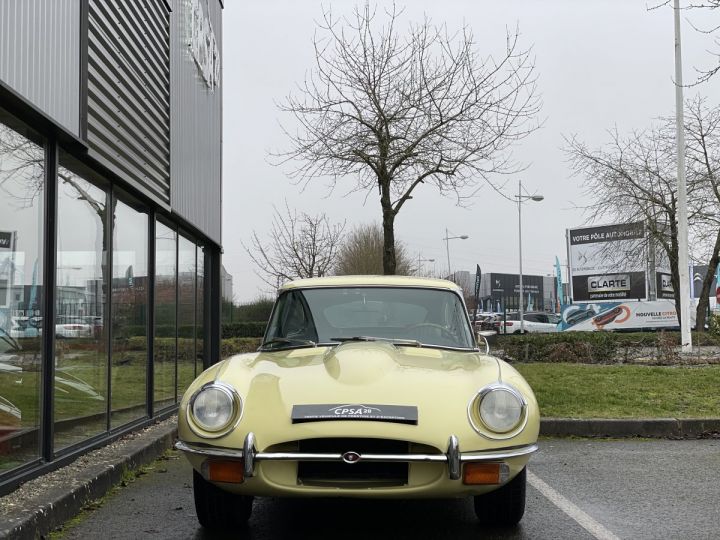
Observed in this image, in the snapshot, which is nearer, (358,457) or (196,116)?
(358,457)

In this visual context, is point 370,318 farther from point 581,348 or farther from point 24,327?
point 581,348

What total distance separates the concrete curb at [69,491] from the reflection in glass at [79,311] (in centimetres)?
35

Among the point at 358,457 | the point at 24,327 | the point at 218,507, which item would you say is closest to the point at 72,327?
the point at 24,327

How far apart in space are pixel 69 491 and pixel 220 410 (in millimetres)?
1563

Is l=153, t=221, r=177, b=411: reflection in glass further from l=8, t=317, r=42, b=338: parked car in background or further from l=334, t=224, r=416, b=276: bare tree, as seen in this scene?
l=334, t=224, r=416, b=276: bare tree

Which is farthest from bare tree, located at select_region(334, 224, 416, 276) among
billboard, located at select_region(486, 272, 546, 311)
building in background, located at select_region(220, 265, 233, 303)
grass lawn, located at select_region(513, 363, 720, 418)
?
billboard, located at select_region(486, 272, 546, 311)

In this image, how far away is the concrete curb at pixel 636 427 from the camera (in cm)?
817

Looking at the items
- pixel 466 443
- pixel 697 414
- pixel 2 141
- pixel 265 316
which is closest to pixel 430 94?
pixel 697 414

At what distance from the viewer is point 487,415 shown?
3883 millimetres

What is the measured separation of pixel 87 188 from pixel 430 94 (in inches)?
326

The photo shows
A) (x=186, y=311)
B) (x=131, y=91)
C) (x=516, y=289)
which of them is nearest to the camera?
(x=131, y=91)

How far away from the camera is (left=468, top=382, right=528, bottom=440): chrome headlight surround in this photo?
3828 mm


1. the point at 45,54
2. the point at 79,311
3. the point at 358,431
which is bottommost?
the point at 358,431

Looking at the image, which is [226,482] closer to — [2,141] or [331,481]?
[331,481]
